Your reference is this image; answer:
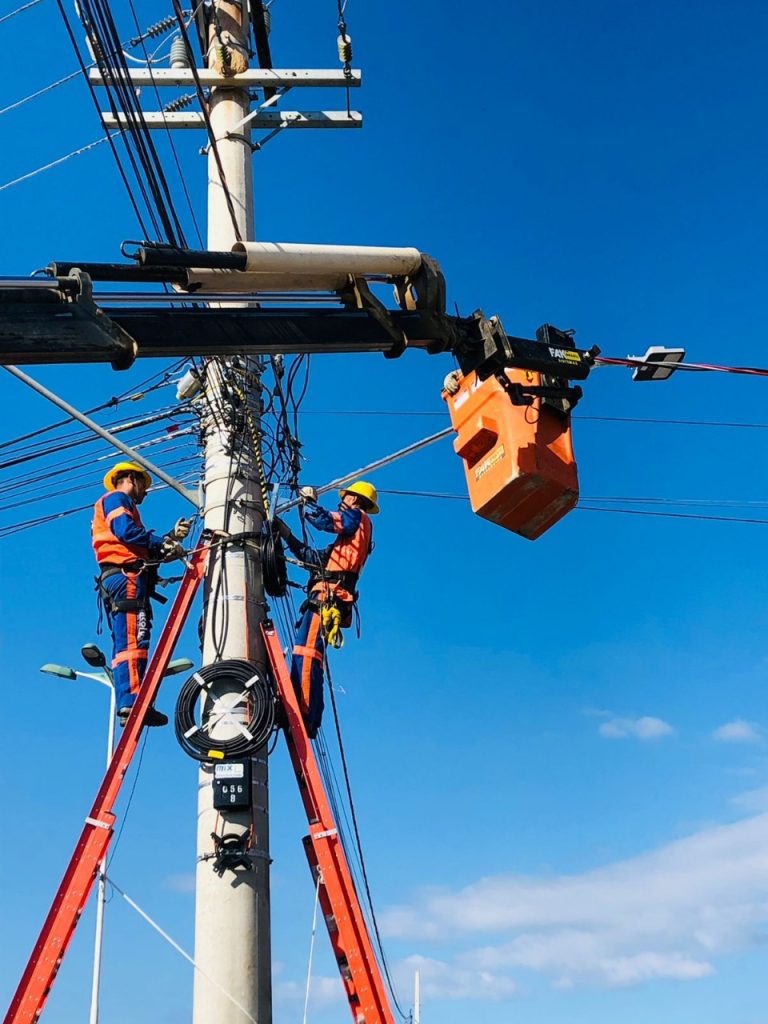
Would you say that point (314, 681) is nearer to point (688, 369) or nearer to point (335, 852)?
point (335, 852)

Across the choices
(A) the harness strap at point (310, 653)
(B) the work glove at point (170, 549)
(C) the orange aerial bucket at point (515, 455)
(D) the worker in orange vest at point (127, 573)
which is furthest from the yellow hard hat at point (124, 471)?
(C) the orange aerial bucket at point (515, 455)

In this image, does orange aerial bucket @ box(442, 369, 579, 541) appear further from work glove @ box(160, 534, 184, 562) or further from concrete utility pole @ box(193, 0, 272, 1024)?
work glove @ box(160, 534, 184, 562)

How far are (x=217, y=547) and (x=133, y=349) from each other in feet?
9.43

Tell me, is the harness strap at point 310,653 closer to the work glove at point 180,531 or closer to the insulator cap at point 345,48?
the work glove at point 180,531

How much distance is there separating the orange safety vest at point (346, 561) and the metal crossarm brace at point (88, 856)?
1113 millimetres

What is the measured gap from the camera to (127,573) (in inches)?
341

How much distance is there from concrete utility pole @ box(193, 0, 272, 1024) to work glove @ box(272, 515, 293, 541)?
184 millimetres

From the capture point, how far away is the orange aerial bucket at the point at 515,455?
21.2 feet

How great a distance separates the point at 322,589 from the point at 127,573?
1337mm

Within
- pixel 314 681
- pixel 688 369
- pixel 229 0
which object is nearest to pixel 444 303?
pixel 688 369

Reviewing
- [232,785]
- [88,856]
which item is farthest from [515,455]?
[88,856]

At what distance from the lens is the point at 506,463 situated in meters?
6.47

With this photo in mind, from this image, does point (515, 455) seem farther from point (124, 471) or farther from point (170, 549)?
point (124, 471)

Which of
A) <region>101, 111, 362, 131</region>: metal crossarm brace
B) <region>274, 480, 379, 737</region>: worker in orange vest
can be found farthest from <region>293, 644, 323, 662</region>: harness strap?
<region>101, 111, 362, 131</region>: metal crossarm brace
